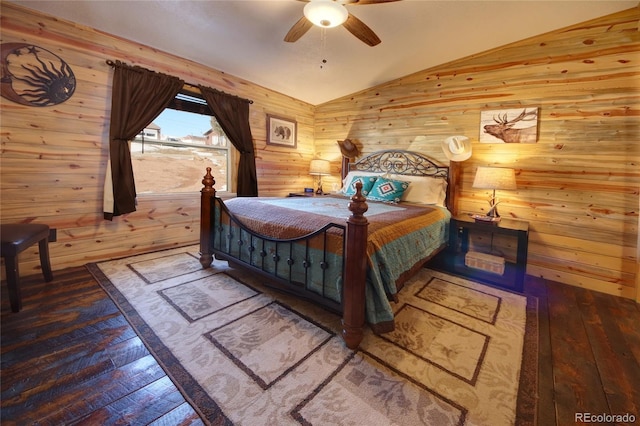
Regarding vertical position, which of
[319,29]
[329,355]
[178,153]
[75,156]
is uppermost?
[319,29]

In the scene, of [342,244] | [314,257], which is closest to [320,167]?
[314,257]

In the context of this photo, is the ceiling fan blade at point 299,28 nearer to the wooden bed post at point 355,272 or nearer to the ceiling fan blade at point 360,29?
the ceiling fan blade at point 360,29

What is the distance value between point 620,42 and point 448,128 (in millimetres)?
1555

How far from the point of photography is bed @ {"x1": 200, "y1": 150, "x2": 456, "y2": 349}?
1.60 meters

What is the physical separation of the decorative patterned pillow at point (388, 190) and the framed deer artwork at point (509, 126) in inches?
43.1

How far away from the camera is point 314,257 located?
6.11 ft

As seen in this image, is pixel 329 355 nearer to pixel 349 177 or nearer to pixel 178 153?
pixel 349 177

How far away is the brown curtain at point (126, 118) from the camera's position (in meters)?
2.76

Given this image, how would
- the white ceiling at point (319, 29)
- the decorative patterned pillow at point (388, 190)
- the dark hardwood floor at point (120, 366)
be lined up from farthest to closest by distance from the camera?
the decorative patterned pillow at point (388, 190)
the white ceiling at point (319, 29)
the dark hardwood floor at point (120, 366)

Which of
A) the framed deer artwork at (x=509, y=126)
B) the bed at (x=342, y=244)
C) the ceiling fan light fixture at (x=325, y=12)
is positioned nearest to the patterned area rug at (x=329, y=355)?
the bed at (x=342, y=244)

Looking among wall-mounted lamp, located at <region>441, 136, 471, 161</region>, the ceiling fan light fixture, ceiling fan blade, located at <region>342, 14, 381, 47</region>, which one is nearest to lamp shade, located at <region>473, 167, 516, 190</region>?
wall-mounted lamp, located at <region>441, 136, 471, 161</region>

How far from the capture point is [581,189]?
2658 millimetres

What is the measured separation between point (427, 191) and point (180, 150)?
3193 mm

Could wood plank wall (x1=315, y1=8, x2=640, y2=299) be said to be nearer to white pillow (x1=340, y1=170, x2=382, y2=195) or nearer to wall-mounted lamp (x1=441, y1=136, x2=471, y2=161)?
wall-mounted lamp (x1=441, y1=136, x2=471, y2=161)
